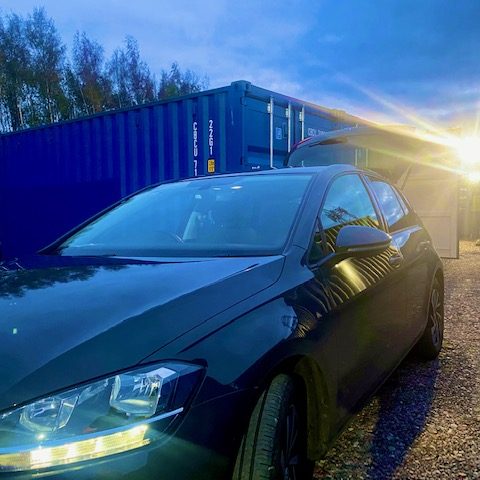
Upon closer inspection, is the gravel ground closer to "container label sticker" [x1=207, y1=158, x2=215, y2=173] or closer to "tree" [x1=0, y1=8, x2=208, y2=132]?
"container label sticker" [x1=207, y1=158, x2=215, y2=173]

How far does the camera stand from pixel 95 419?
4.06 feet

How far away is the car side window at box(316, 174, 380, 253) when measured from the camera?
2.51m

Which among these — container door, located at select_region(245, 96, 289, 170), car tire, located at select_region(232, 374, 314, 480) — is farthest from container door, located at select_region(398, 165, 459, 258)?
car tire, located at select_region(232, 374, 314, 480)

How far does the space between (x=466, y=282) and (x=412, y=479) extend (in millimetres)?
6549

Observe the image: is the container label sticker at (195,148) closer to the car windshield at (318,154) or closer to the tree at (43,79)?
the car windshield at (318,154)

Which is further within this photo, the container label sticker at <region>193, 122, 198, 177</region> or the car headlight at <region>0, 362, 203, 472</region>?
the container label sticker at <region>193, 122, 198, 177</region>

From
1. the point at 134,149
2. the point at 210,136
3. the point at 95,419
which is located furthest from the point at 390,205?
the point at 134,149

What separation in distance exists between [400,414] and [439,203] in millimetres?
5565

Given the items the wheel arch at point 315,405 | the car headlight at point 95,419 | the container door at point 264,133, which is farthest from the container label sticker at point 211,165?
the car headlight at point 95,419

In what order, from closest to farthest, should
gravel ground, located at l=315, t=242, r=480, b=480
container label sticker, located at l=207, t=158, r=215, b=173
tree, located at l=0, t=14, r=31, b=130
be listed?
1. gravel ground, located at l=315, t=242, r=480, b=480
2. container label sticker, located at l=207, t=158, r=215, b=173
3. tree, located at l=0, t=14, r=31, b=130

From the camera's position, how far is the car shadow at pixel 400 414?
8.28 feet

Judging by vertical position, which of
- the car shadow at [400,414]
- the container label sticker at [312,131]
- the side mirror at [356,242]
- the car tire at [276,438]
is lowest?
the car shadow at [400,414]

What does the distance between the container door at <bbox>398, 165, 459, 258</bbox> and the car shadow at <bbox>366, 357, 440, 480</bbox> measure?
4.10 metres

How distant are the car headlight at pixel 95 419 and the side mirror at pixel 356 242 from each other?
119 cm
